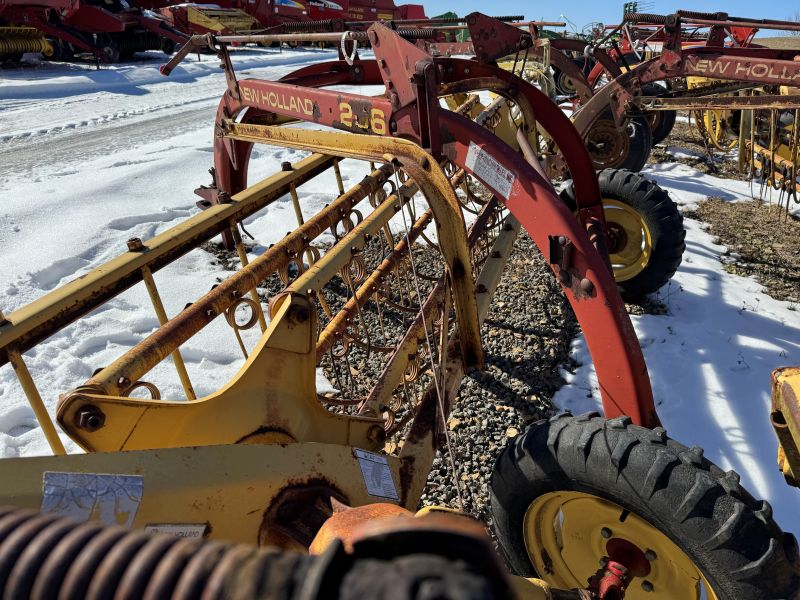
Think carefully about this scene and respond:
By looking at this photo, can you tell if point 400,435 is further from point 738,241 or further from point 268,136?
point 738,241

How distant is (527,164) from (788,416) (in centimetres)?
130

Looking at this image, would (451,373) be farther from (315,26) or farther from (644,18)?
(644,18)

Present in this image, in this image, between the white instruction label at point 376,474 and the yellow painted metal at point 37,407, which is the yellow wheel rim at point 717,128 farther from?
the yellow painted metal at point 37,407

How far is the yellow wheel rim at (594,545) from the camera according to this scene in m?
1.95

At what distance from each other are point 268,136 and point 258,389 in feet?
5.92

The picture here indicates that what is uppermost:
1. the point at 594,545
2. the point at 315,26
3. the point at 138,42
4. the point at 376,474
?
the point at 138,42

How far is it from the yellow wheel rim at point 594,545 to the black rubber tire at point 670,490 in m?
0.09

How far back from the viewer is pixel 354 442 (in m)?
1.96

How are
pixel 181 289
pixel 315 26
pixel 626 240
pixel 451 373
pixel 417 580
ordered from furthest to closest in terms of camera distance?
1. pixel 181 289
2. pixel 626 240
3. pixel 315 26
4. pixel 451 373
5. pixel 417 580

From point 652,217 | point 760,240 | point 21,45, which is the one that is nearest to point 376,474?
point 652,217

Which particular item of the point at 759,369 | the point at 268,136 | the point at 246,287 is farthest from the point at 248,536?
the point at 759,369

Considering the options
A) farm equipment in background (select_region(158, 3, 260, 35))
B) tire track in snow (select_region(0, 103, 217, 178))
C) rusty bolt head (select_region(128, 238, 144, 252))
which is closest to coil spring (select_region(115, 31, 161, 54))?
farm equipment in background (select_region(158, 3, 260, 35))

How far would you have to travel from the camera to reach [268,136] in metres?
3.00

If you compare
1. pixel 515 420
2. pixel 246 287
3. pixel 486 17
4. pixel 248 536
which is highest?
pixel 486 17
